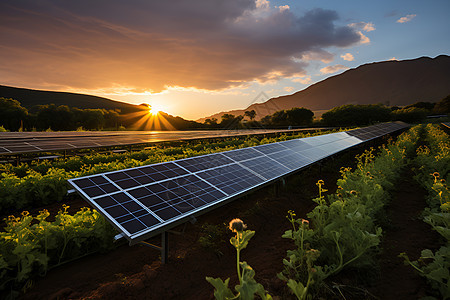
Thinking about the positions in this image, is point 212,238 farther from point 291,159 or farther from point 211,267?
point 291,159

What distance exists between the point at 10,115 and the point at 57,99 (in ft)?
252

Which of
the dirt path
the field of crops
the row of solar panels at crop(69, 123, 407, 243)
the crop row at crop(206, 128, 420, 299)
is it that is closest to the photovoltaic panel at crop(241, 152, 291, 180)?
the row of solar panels at crop(69, 123, 407, 243)

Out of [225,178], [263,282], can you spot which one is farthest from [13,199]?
[263,282]

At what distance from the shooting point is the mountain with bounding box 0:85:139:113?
103m

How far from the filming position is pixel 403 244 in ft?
15.3

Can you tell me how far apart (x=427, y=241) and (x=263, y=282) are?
3879 mm

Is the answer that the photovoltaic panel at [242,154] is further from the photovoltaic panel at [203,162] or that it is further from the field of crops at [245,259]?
the field of crops at [245,259]

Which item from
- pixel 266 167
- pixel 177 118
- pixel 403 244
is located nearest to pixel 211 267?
pixel 403 244

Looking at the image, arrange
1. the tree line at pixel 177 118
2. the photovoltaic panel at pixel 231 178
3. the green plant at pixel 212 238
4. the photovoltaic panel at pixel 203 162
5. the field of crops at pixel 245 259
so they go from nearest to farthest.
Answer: the field of crops at pixel 245 259
the green plant at pixel 212 238
the photovoltaic panel at pixel 231 178
the photovoltaic panel at pixel 203 162
the tree line at pixel 177 118

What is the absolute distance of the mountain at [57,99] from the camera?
4050 inches

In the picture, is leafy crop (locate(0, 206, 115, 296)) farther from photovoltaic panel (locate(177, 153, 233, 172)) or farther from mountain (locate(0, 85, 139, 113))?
→ mountain (locate(0, 85, 139, 113))

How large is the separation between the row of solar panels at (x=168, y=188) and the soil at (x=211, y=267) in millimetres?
761

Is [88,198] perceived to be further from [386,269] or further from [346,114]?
[346,114]

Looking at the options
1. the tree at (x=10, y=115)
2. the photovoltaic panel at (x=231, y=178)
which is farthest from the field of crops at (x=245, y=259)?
the tree at (x=10, y=115)
